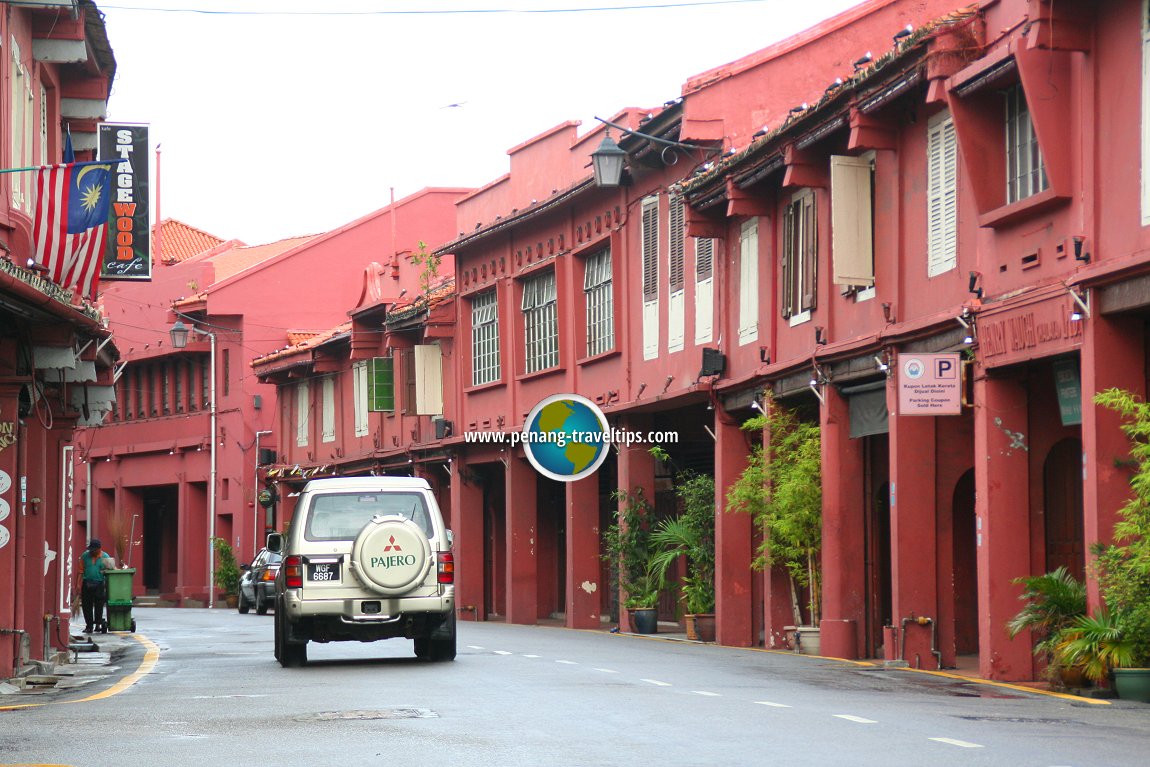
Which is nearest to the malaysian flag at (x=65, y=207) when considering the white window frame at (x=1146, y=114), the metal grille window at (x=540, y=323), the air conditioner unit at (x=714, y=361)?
the white window frame at (x=1146, y=114)

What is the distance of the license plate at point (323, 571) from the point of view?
1984 cm

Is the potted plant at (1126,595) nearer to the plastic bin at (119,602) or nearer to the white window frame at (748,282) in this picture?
the white window frame at (748,282)

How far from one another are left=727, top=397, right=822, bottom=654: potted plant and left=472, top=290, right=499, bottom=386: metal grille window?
13822mm

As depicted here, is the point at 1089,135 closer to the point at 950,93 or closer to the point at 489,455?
the point at 950,93

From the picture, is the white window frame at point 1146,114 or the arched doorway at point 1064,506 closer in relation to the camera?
the white window frame at point 1146,114

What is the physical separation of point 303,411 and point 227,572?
5.42 meters

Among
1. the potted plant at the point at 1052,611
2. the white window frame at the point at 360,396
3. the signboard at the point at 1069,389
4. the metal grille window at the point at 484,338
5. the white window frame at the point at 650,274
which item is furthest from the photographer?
the white window frame at the point at 360,396

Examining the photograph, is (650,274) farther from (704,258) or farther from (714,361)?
(714,361)

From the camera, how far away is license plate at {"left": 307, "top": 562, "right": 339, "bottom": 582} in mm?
19844

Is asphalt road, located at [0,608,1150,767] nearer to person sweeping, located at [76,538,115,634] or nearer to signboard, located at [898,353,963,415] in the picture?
signboard, located at [898,353,963,415]

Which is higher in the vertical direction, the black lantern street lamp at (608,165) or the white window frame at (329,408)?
the black lantern street lamp at (608,165)

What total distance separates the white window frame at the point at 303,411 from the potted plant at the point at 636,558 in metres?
21.4

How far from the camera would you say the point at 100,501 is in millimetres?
64438

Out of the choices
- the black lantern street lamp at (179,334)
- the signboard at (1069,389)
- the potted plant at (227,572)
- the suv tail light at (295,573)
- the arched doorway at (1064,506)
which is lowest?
the potted plant at (227,572)
